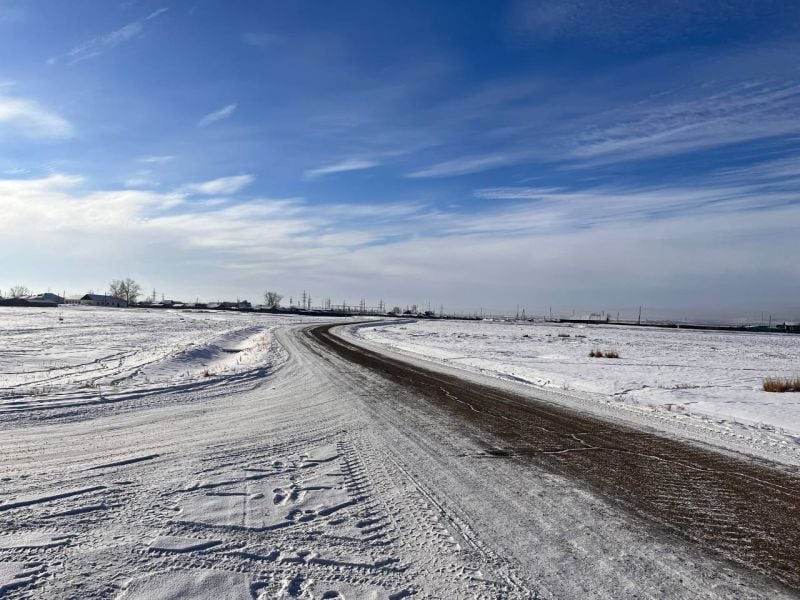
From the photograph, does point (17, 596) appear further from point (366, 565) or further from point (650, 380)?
point (650, 380)

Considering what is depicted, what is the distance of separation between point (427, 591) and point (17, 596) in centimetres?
251

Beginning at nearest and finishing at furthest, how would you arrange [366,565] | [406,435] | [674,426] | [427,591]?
[427,591] → [366,565] → [406,435] → [674,426]

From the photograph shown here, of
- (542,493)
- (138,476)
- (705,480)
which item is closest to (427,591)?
(542,493)

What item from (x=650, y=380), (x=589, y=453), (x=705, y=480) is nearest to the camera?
(x=705, y=480)

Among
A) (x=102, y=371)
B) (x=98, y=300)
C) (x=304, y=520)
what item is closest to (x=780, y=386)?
(x=304, y=520)

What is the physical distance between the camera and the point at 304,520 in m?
4.50

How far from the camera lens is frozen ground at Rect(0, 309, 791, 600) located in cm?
345

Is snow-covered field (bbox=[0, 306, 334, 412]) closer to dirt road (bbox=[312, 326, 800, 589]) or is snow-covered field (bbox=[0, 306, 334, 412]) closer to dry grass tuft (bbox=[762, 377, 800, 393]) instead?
dirt road (bbox=[312, 326, 800, 589])

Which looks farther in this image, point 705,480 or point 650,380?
point 650,380

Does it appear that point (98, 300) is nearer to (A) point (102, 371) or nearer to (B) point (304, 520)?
(A) point (102, 371)

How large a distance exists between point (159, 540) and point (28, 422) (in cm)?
579

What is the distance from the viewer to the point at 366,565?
370 cm

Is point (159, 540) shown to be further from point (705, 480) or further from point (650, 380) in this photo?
point (650, 380)

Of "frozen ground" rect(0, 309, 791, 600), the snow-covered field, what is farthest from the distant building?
"frozen ground" rect(0, 309, 791, 600)
